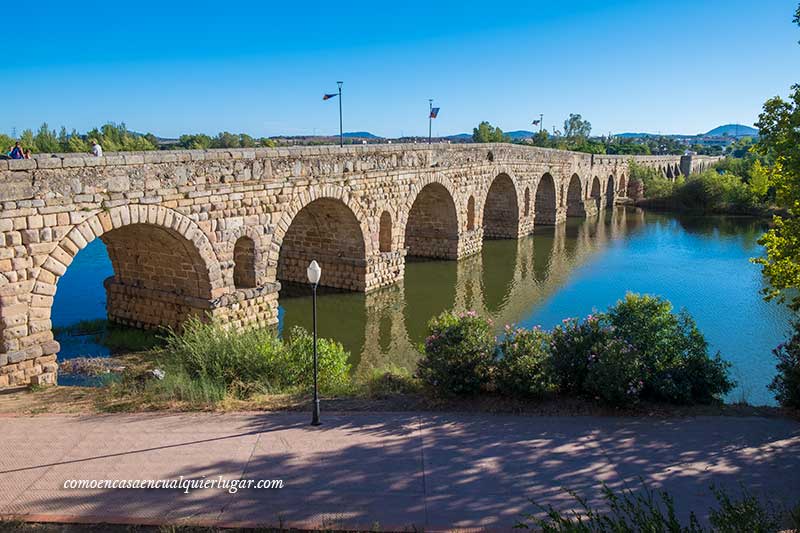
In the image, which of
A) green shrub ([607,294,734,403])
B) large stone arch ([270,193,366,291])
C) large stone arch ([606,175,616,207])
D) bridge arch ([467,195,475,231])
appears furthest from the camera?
large stone arch ([606,175,616,207])

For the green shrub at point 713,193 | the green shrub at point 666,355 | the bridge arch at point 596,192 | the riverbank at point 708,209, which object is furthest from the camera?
the bridge arch at point 596,192

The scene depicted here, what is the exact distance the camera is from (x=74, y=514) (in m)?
5.36

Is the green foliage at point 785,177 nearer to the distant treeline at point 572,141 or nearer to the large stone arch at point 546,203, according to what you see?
the large stone arch at point 546,203

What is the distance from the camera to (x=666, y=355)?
26.0 ft

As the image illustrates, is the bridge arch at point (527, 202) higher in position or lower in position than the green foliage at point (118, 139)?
lower

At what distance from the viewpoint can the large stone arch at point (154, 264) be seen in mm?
11234

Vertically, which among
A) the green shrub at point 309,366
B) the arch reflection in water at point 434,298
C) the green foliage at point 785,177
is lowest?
the arch reflection in water at point 434,298

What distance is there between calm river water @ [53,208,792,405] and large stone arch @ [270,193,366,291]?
694 millimetres

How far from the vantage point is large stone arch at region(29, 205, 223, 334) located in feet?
36.9

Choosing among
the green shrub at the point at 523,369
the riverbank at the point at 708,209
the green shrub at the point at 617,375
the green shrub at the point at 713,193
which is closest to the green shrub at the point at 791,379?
the green shrub at the point at 617,375

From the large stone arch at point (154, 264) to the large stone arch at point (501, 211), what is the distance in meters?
17.5

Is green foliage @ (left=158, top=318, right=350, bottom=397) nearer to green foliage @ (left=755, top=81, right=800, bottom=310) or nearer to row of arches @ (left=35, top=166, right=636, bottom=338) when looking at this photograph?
row of arches @ (left=35, top=166, right=636, bottom=338)

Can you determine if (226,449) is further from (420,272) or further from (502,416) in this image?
(420,272)

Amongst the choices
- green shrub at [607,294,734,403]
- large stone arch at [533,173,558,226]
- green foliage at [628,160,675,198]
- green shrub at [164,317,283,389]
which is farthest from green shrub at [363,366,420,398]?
green foliage at [628,160,675,198]
